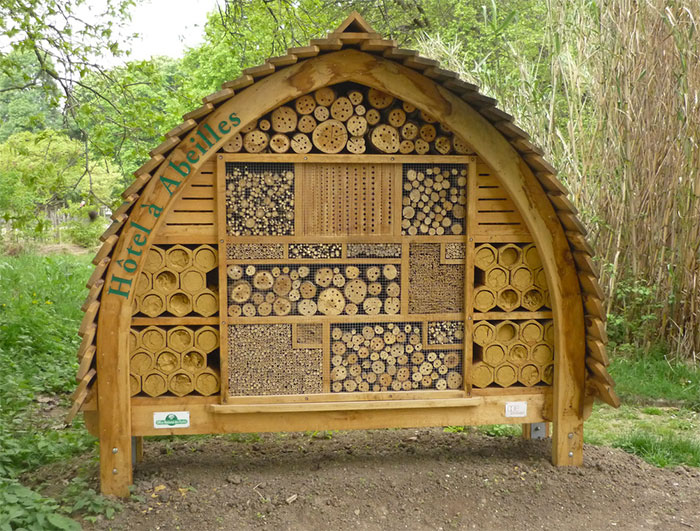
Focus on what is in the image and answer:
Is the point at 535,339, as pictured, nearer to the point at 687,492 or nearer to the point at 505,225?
the point at 505,225

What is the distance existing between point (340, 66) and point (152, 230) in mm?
→ 1470

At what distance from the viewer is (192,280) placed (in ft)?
12.9

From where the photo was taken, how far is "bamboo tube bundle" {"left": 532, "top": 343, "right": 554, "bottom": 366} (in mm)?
4262

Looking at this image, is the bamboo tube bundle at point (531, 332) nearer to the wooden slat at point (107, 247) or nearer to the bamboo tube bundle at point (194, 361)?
the bamboo tube bundle at point (194, 361)

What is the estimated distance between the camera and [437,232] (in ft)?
13.5

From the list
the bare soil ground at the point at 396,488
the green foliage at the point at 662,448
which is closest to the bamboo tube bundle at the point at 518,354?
the bare soil ground at the point at 396,488

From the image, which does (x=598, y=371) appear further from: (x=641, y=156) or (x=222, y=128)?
(x=641, y=156)

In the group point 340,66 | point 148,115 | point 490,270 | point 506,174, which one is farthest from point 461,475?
point 148,115

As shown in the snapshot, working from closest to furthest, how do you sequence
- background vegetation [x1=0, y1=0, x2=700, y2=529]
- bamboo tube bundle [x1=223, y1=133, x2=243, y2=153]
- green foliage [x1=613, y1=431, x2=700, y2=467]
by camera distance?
bamboo tube bundle [x1=223, y1=133, x2=243, y2=153], green foliage [x1=613, y1=431, x2=700, y2=467], background vegetation [x1=0, y1=0, x2=700, y2=529]

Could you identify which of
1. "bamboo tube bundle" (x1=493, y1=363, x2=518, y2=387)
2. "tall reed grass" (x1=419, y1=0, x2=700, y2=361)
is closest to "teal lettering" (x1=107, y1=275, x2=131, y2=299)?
"bamboo tube bundle" (x1=493, y1=363, x2=518, y2=387)

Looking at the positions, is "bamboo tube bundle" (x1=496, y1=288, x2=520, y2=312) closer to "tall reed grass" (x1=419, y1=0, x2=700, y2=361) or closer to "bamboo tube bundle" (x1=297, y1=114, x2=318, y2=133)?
"bamboo tube bundle" (x1=297, y1=114, x2=318, y2=133)

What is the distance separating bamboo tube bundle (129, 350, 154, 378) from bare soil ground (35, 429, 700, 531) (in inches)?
27.9

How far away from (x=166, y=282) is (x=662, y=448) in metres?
3.76

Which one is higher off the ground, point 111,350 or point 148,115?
point 148,115
